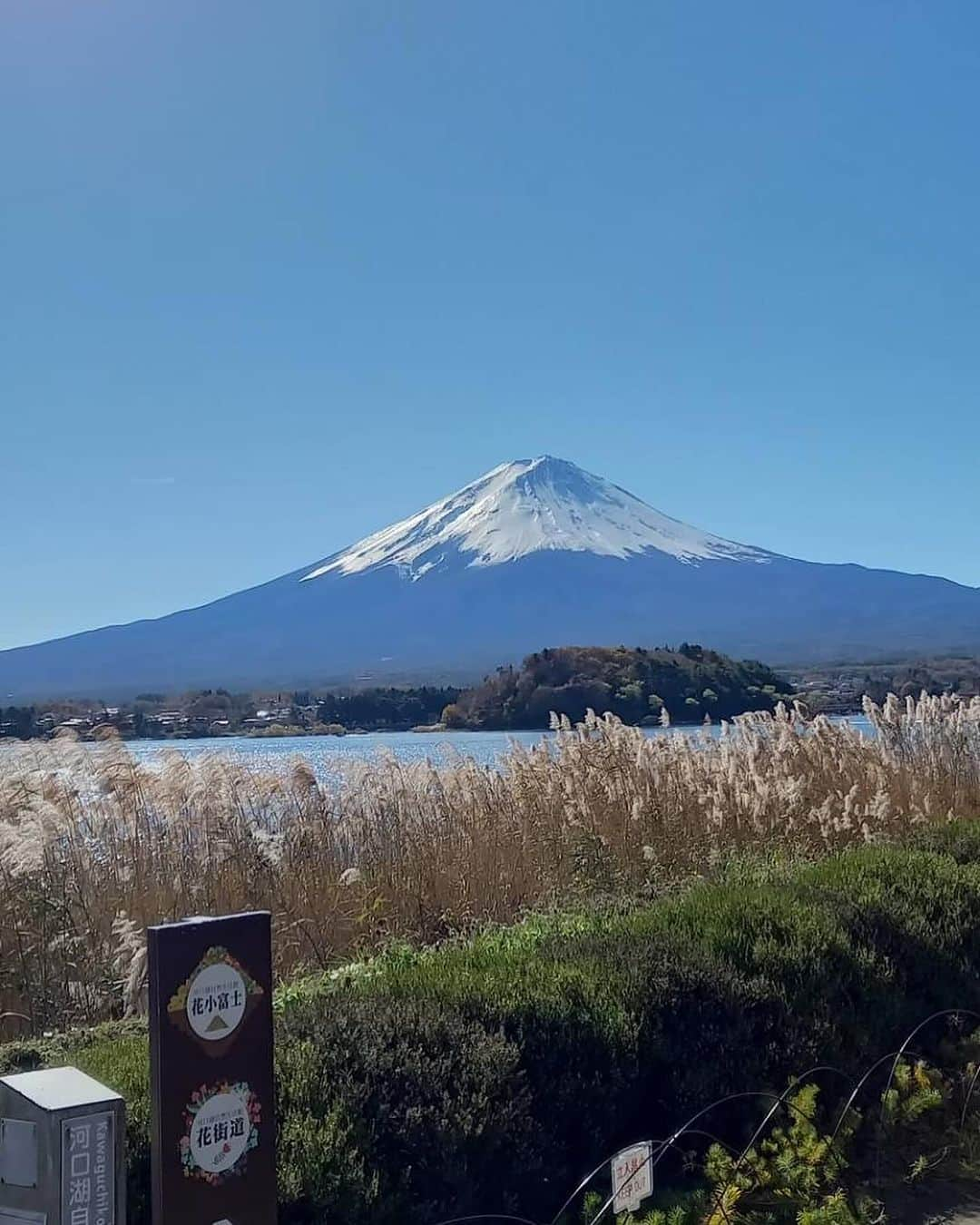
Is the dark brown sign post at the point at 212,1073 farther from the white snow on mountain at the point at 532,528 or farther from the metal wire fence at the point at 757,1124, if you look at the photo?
the white snow on mountain at the point at 532,528

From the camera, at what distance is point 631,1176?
383 centimetres

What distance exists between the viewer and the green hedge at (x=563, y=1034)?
12.1ft

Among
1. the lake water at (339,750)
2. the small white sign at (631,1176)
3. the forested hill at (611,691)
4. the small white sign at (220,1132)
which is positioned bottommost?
the small white sign at (631,1176)

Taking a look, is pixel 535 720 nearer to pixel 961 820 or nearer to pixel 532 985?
pixel 961 820

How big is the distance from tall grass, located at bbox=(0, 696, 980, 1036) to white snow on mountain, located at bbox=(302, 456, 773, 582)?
108m

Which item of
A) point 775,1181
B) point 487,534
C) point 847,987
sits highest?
point 487,534

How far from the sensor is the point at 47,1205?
2549 mm

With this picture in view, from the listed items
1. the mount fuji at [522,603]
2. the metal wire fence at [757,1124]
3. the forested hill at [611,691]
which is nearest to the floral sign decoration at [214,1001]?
the metal wire fence at [757,1124]

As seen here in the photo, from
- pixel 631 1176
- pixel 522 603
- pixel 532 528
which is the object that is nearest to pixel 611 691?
pixel 631 1176

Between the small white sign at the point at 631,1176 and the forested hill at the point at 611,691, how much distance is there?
10944 mm

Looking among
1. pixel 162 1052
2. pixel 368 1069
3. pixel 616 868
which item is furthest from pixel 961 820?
pixel 162 1052

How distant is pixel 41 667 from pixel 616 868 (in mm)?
59452

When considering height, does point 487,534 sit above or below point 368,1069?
above

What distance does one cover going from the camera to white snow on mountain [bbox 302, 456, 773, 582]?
122 meters
